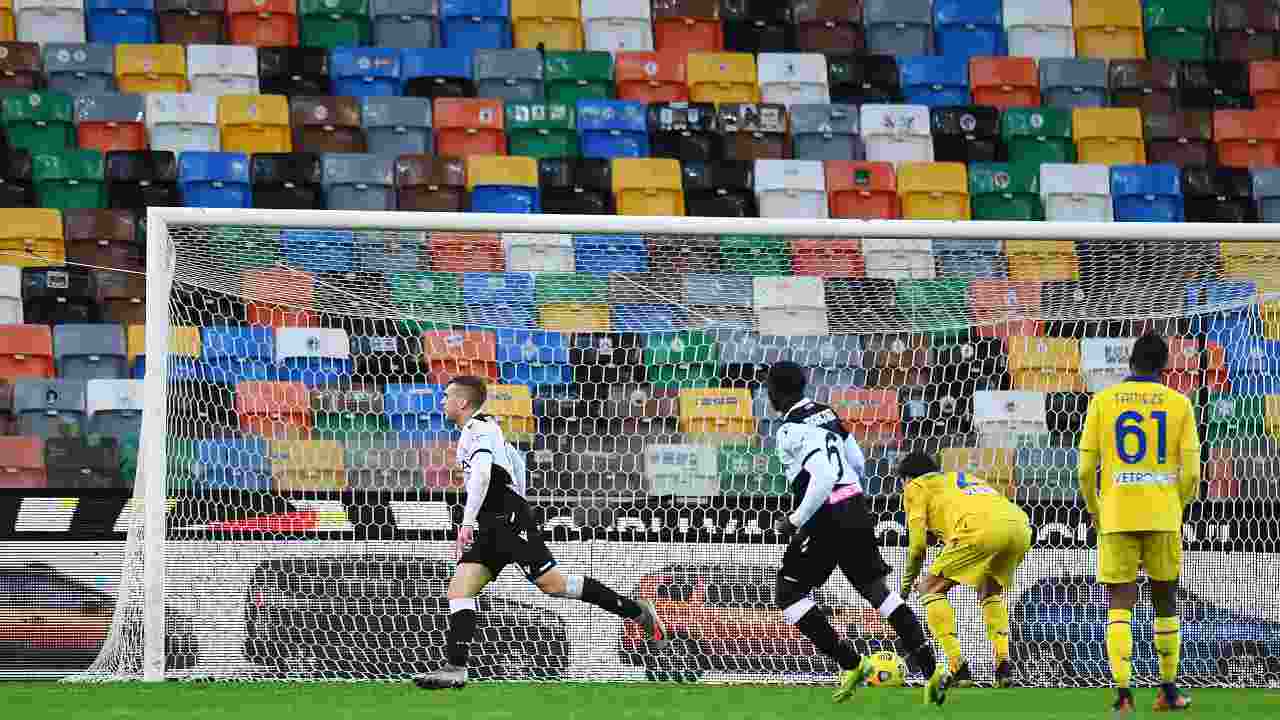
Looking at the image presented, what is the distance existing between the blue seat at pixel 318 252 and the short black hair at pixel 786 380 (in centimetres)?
339

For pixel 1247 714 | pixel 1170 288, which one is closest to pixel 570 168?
pixel 1170 288

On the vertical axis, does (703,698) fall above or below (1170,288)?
below

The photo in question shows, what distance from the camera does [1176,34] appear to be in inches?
589

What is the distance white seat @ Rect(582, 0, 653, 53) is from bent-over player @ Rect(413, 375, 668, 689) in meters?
7.21

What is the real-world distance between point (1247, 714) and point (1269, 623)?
6.08 feet

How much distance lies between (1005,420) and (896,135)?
4.54 meters

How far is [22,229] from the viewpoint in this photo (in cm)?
1212

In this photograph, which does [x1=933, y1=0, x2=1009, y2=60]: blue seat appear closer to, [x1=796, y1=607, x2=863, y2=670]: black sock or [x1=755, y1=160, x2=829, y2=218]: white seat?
[x1=755, y1=160, x2=829, y2=218]: white seat

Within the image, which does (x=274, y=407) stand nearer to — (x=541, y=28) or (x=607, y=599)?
(x=607, y=599)

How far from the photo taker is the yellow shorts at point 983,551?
828 centimetres

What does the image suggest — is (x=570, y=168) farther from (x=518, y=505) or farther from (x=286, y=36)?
(x=518, y=505)

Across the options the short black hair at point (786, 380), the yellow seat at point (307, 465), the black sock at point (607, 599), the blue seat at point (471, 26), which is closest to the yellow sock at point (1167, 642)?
the short black hair at point (786, 380)

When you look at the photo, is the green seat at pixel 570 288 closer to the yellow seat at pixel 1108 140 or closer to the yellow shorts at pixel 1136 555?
the yellow shorts at pixel 1136 555

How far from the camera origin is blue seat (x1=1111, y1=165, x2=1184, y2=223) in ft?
44.2
